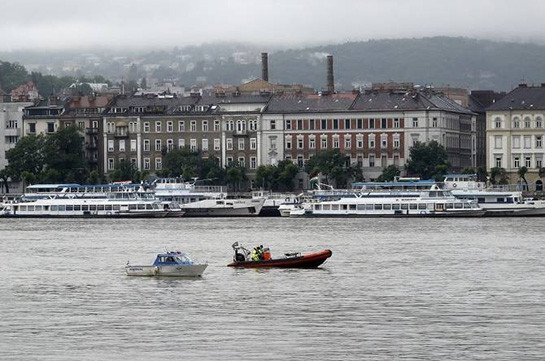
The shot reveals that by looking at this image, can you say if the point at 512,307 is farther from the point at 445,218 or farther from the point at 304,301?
the point at 445,218

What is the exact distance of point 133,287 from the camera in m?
78.9

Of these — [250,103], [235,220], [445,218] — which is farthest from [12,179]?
[445,218]

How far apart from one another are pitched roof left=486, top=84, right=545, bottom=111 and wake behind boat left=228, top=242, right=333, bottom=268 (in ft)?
329

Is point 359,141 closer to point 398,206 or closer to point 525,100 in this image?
point 525,100

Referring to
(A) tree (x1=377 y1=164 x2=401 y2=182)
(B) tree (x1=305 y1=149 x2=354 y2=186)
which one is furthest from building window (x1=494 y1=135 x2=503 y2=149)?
(B) tree (x1=305 y1=149 x2=354 y2=186)

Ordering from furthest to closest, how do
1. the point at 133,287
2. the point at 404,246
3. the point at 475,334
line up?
the point at 404,246
the point at 133,287
the point at 475,334

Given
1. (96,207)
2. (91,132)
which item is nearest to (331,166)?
(96,207)

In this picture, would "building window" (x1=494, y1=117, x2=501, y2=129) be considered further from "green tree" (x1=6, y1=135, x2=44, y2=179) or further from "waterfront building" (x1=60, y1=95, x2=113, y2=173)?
"green tree" (x1=6, y1=135, x2=44, y2=179)

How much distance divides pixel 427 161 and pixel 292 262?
9650 centimetres

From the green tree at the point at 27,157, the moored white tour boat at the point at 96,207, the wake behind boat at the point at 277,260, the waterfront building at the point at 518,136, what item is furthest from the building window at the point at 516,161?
the wake behind boat at the point at 277,260

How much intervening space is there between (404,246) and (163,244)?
1466 cm

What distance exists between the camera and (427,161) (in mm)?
182250

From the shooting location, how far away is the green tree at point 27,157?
19175 cm

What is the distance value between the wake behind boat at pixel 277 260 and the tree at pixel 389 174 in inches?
3720
